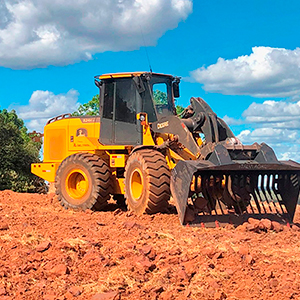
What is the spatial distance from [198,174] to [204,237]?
4.55ft

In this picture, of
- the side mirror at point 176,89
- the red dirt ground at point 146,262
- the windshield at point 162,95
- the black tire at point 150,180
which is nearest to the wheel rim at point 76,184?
the black tire at point 150,180

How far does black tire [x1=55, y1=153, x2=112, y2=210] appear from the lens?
1170cm

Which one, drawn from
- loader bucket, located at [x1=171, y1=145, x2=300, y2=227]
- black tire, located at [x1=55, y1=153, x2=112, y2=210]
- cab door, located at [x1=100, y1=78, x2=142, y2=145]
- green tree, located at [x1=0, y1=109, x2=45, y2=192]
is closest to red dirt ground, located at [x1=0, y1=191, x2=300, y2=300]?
loader bucket, located at [x1=171, y1=145, x2=300, y2=227]

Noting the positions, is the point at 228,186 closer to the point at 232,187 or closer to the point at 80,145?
the point at 232,187

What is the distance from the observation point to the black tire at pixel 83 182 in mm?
11703

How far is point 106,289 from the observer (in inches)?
220

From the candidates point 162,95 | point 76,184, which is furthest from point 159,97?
point 76,184

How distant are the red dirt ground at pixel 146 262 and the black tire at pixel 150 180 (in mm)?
754

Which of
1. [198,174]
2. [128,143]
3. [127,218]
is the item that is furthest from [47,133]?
[198,174]

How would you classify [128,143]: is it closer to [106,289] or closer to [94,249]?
[94,249]

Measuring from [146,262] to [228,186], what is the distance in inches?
137

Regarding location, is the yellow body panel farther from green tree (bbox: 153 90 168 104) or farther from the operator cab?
green tree (bbox: 153 90 168 104)

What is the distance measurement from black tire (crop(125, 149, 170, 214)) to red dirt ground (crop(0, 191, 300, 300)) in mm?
754

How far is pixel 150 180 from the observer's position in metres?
9.66
